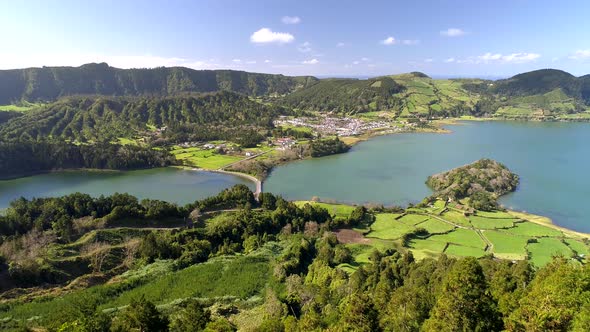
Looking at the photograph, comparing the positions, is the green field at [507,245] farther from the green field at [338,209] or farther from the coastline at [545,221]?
the green field at [338,209]

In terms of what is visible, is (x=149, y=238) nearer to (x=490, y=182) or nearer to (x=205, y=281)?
(x=205, y=281)

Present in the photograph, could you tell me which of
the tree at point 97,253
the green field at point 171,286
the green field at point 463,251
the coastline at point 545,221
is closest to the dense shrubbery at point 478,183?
the coastline at point 545,221

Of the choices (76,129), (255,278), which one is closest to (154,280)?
(255,278)

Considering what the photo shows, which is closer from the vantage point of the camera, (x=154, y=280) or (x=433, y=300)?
(x=433, y=300)

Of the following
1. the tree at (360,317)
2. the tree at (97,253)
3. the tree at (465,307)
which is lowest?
the tree at (97,253)

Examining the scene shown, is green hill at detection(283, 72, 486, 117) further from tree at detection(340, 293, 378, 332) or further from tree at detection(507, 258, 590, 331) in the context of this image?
tree at detection(340, 293, 378, 332)

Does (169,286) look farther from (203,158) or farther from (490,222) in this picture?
(203,158)

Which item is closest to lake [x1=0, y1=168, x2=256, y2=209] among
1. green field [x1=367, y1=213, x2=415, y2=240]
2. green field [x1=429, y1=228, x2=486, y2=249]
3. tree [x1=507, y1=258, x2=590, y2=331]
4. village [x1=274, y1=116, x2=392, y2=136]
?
green field [x1=367, y1=213, x2=415, y2=240]
